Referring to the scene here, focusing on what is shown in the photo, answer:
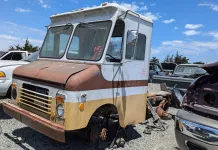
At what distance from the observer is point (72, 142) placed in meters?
5.11

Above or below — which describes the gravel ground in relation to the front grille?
below

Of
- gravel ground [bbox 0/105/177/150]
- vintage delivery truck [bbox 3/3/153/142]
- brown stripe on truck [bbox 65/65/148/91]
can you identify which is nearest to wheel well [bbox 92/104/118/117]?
vintage delivery truck [bbox 3/3/153/142]

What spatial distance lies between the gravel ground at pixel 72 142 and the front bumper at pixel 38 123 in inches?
26.9

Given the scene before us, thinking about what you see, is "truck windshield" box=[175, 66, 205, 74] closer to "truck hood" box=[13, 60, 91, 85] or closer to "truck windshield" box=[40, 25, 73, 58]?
"truck windshield" box=[40, 25, 73, 58]

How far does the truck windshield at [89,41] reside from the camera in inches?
171

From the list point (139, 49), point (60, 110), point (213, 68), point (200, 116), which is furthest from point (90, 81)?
point (213, 68)

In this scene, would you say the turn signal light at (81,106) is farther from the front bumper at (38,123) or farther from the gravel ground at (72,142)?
Result: the gravel ground at (72,142)

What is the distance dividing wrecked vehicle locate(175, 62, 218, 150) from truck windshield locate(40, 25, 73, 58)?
108 inches

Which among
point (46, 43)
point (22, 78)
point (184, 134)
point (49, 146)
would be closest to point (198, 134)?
point (184, 134)

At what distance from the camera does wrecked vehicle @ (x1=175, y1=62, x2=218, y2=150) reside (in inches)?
125

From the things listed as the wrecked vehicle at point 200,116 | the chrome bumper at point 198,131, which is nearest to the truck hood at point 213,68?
the wrecked vehicle at point 200,116

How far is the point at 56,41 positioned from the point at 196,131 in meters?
3.53

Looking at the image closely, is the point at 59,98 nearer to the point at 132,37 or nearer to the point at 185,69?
the point at 132,37

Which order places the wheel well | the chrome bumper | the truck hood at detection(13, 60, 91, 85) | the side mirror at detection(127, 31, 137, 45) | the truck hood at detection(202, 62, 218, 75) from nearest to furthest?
the chrome bumper
the truck hood at detection(202, 62, 218, 75)
the truck hood at detection(13, 60, 91, 85)
the side mirror at detection(127, 31, 137, 45)
the wheel well
